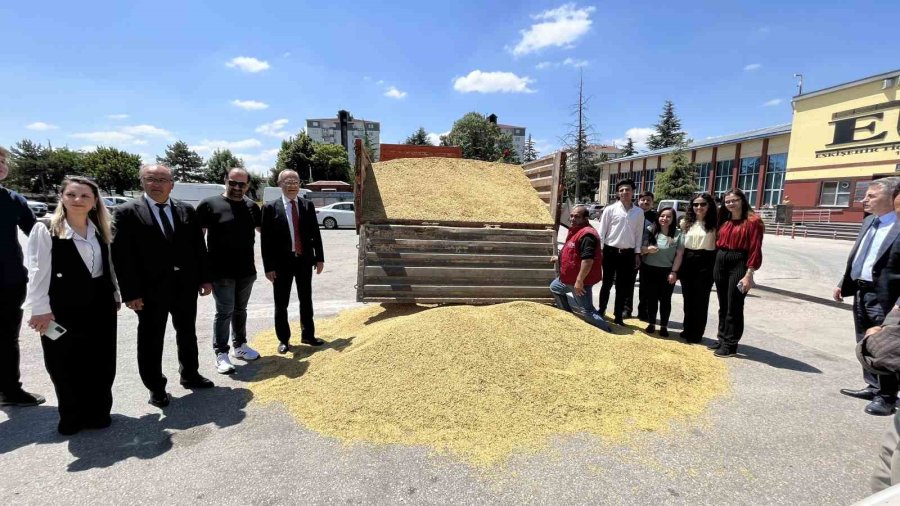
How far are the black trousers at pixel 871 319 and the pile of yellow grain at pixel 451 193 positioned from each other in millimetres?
3216

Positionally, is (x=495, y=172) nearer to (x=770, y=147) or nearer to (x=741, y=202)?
(x=741, y=202)

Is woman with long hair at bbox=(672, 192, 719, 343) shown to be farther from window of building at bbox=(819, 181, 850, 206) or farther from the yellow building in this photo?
window of building at bbox=(819, 181, 850, 206)

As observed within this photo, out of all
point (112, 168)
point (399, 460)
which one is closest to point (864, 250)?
point (399, 460)

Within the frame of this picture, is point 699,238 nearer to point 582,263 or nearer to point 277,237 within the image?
point 582,263

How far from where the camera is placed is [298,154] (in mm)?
45438

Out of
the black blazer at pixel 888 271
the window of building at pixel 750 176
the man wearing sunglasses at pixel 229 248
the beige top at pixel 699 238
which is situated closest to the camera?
the black blazer at pixel 888 271

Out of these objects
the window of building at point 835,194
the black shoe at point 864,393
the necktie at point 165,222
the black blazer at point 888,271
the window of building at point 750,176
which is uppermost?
the window of building at point 750,176

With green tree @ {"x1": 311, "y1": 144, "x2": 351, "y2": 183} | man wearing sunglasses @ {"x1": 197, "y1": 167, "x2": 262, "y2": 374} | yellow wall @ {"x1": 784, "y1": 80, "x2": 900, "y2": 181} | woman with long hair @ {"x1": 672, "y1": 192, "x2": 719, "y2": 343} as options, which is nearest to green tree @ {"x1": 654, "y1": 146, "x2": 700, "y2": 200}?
yellow wall @ {"x1": 784, "y1": 80, "x2": 900, "y2": 181}

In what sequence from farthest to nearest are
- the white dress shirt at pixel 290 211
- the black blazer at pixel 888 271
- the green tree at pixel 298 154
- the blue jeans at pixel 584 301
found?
the green tree at pixel 298 154 < the blue jeans at pixel 584 301 < the white dress shirt at pixel 290 211 < the black blazer at pixel 888 271

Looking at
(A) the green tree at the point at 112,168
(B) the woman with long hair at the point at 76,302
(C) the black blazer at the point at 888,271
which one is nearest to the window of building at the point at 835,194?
(C) the black blazer at the point at 888,271

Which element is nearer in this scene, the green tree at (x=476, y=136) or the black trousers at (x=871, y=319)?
the black trousers at (x=871, y=319)

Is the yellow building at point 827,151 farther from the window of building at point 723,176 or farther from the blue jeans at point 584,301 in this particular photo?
the blue jeans at point 584,301

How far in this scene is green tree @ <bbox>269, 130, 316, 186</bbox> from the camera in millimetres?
45781

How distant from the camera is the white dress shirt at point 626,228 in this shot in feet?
16.2
